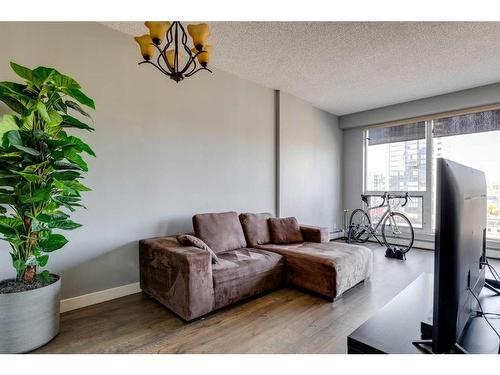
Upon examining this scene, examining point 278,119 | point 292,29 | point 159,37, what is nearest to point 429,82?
point 278,119

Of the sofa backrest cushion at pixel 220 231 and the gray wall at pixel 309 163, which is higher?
the gray wall at pixel 309 163

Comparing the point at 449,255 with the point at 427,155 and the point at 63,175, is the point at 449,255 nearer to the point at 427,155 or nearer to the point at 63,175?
the point at 63,175

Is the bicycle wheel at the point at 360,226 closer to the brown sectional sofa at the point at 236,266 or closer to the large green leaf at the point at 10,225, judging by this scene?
the brown sectional sofa at the point at 236,266

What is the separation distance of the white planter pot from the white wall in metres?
0.59

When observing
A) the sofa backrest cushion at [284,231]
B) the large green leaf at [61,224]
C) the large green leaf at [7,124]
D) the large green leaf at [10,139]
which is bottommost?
the sofa backrest cushion at [284,231]

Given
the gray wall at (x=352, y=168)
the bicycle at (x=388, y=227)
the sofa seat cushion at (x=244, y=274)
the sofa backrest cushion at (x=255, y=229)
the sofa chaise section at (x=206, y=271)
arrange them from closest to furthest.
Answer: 1. the sofa chaise section at (x=206, y=271)
2. the sofa seat cushion at (x=244, y=274)
3. the sofa backrest cushion at (x=255, y=229)
4. the bicycle at (x=388, y=227)
5. the gray wall at (x=352, y=168)

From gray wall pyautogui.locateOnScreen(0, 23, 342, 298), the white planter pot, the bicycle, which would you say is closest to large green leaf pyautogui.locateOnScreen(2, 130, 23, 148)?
gray wall pyautogui.locateOnScreen(0, 23, 342, 298)

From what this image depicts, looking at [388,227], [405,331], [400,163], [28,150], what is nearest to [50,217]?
[28,150]

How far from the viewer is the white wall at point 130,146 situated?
228 centimetres

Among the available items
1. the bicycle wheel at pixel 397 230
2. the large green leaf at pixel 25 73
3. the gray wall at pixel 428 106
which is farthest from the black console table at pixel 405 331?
the gray wall at pixel 428 106

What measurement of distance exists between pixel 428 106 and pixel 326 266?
3.72m

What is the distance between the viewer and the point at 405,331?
3.03ft

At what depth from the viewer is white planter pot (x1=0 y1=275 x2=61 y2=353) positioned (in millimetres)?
1577

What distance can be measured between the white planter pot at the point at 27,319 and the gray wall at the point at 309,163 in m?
3.16
